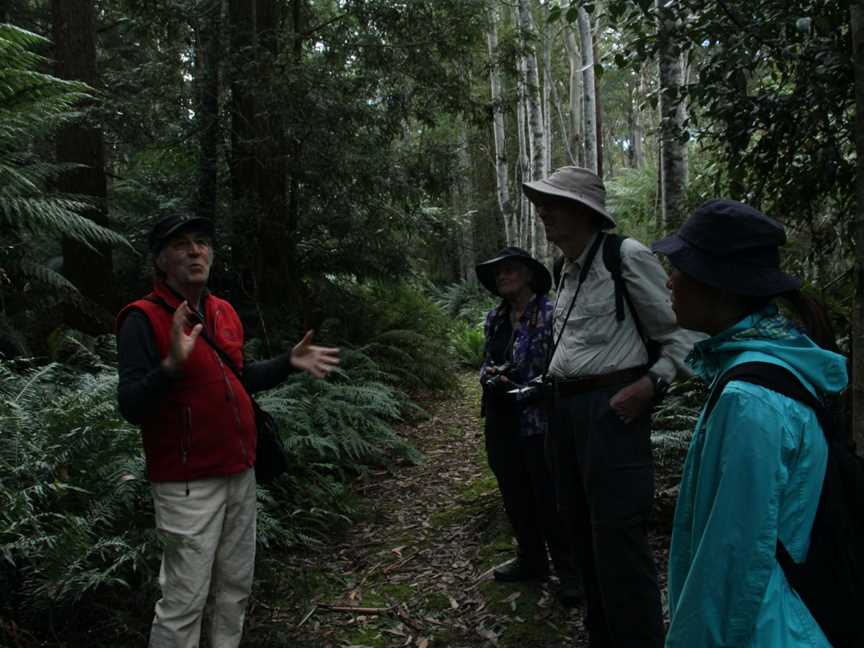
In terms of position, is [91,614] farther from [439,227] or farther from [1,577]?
[439,227]

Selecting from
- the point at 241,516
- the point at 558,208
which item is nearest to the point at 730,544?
the point at 558,208

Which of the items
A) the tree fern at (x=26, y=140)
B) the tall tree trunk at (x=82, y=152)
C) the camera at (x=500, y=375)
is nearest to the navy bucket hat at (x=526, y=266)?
the camera at (x=500, y=375)

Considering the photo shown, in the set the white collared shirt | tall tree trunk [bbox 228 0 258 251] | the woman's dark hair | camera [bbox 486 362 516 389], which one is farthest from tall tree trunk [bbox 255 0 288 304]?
the woman's dark hair

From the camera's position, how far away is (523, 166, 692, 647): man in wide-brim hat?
3.10 m

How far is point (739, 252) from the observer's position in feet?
5.76

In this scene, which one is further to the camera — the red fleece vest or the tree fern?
the tree fern

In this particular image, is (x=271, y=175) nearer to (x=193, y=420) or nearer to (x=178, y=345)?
(x=193, y=420)

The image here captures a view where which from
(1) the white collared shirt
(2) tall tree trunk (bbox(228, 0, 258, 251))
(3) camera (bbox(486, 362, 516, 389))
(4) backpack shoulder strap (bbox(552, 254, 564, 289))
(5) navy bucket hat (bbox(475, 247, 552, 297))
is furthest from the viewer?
(2) tall tree trunk (bbox(228, 0, 258, 251))

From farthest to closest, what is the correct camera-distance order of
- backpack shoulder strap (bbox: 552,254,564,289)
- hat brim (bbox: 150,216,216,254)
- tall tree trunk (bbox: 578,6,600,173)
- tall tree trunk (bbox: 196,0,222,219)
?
tall tree trunk (bbox: 578,6,600,173) → tall tree trunk (bbox: 196,0,222,219) → backpack shoulder strap (bbox: 552,254,564,289) → hat brim (bbox: 150,216,216,254)

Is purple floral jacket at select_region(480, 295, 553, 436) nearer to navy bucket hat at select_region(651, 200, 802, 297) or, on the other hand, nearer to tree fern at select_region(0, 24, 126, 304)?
navy bucket hat at select_region(651, 200, 802, 297)

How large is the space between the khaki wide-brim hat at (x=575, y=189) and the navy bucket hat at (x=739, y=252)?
155cm

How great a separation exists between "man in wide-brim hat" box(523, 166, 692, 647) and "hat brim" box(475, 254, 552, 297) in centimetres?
118

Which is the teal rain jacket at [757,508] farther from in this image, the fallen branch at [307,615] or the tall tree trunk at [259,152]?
the tall tree trunk at [259,152]

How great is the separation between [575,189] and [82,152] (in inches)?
263
